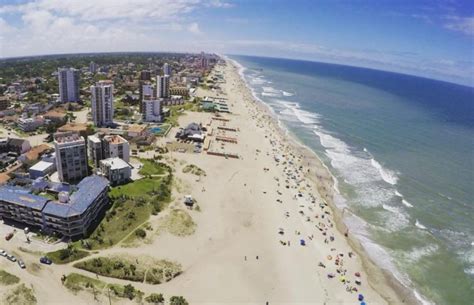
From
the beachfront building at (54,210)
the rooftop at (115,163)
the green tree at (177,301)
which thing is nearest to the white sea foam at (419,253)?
the green tree at (177,301)

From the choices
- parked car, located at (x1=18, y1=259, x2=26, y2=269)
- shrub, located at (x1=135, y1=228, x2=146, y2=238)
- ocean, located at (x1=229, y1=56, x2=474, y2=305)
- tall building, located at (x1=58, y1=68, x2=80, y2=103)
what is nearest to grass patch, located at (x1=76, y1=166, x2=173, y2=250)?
shrub, located at (x1=135, y1=228, x2=146, y2=238)

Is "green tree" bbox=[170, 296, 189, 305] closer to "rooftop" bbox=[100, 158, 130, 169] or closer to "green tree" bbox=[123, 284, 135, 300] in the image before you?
"green tree" bbox=[123, 284, 135, 300]

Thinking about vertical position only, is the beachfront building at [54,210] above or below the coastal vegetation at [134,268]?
above

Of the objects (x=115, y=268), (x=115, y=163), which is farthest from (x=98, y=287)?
(x=115, y=163)

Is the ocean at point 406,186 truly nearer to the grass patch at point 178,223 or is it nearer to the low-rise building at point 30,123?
the grass patch at point 178,223

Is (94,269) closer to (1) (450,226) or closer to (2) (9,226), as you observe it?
(2) (9,226)

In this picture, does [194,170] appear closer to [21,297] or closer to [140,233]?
[140,233]

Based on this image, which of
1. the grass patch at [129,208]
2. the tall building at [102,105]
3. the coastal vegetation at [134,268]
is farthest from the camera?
the tall building at [102,105]
